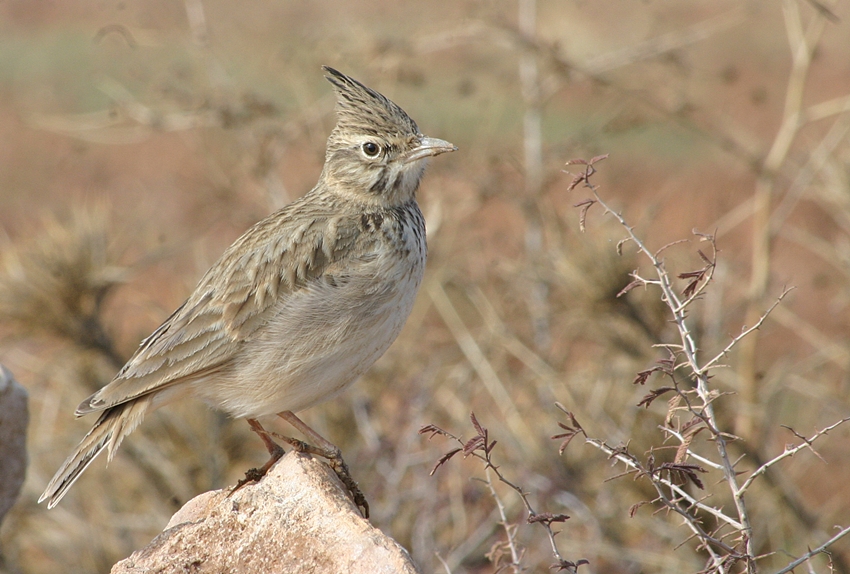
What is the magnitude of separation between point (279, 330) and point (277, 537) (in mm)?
1021

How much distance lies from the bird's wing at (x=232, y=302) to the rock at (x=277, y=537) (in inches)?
29.2

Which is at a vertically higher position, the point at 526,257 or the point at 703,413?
the point at 703,413

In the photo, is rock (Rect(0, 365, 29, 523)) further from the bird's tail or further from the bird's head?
the bird's head

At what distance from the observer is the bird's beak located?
4664mm

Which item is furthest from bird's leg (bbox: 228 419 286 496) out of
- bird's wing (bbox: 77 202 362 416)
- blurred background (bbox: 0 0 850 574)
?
blurred background (bbox: 0 0 850 574)

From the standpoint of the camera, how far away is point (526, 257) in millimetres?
8531

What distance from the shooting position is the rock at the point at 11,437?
4.96 metres

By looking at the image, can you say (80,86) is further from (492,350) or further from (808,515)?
(808,515)

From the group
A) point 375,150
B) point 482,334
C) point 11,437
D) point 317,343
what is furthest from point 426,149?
point 482,334

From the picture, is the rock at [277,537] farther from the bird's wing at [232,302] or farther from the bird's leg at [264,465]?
the bird's wing at [232,302]

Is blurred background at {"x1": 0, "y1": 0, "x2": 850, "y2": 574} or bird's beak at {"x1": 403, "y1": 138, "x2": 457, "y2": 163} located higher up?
bird's beak at {"x1": 403, "y1": 138, "x2": 457, "y2": 163}

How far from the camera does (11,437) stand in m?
5.10

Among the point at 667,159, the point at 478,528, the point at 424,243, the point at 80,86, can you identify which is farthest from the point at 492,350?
the point at 80,86

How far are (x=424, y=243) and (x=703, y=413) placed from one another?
1.95 meters
